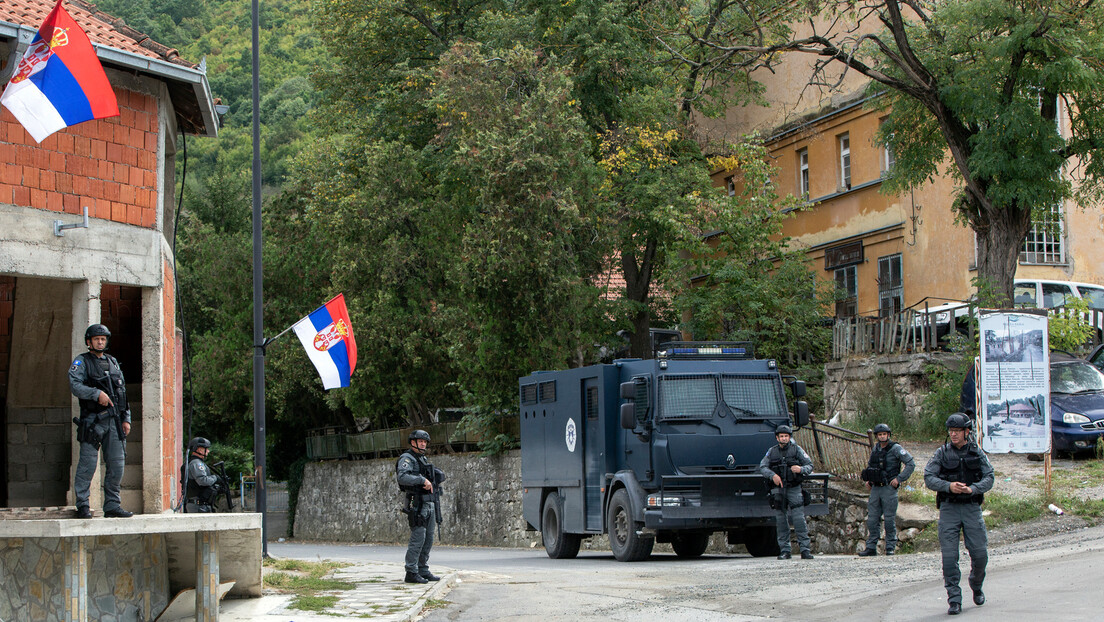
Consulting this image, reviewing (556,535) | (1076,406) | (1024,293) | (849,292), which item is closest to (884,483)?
(556,535)

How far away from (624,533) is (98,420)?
8.68 meters

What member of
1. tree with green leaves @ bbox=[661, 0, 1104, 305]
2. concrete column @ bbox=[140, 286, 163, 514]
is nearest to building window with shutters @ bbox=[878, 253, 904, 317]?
tree with green leaves @ bbox=[661, 0, 1104, 305]

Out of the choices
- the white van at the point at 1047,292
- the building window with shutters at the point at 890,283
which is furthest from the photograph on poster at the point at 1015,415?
the building window with shutters at the point at 890,283

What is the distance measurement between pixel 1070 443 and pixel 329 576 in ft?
40.4

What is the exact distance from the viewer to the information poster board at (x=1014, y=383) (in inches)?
679

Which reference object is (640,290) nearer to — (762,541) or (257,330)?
(257,330)

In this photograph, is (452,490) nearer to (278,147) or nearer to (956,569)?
(956,569)

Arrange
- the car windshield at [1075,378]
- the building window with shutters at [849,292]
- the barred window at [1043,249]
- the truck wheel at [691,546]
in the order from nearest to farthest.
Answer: the truck wheel at [691,546], the car windshield at [1075,378], the barred window at [1043,249], the building window with shutters at [849,292]

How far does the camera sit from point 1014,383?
17.4 meters

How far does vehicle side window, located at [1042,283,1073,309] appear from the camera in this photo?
91.9ft

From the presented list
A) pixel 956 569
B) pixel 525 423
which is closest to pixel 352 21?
pixel 525 423

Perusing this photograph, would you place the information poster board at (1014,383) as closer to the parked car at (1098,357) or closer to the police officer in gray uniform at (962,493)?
the police officer in gray uniform at (962,493)

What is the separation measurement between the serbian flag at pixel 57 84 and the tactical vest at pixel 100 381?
200 cm

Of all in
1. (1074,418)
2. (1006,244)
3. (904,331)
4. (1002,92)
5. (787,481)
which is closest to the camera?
(787,481)
